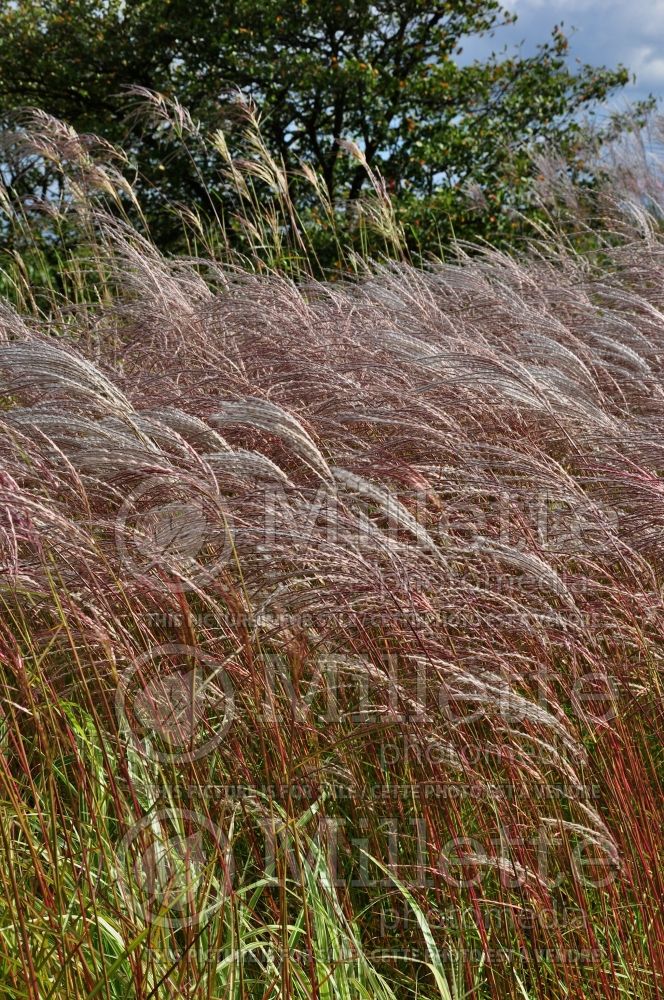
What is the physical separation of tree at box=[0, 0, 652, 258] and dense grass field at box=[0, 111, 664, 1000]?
735cm

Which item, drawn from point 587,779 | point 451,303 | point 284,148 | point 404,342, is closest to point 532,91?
point 284,148

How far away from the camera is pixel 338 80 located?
8719 mm

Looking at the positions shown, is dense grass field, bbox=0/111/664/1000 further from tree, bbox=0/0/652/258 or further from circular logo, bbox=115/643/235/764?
tree, bbox=0/0/652/258

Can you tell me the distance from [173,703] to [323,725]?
356 millimetres

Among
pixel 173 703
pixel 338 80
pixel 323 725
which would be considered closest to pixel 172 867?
pixel 173 703

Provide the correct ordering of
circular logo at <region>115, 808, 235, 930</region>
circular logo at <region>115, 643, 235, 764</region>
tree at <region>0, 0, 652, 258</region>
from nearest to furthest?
circular logo at <region>115, 808, 235, 930</region> → circular logo at <region>115, 643, 235, 764</region> → tree at <region>0, 0, 652, 258</region>

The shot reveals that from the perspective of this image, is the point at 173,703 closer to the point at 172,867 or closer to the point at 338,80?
the point at 172,867

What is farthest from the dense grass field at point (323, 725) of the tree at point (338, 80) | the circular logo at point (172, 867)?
the tree at point (338, 80)

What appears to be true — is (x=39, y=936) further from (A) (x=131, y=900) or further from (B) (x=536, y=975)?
(B) (x=536, y=975)

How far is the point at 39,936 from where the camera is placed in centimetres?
144

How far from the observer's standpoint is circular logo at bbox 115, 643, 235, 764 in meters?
1.56

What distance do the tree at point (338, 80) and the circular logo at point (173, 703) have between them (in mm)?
7515

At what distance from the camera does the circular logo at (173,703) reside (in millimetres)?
Result: 1560

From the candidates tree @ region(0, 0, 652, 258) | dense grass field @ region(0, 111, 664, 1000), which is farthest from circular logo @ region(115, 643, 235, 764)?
tree @ region(0, 0, 652, 258)
